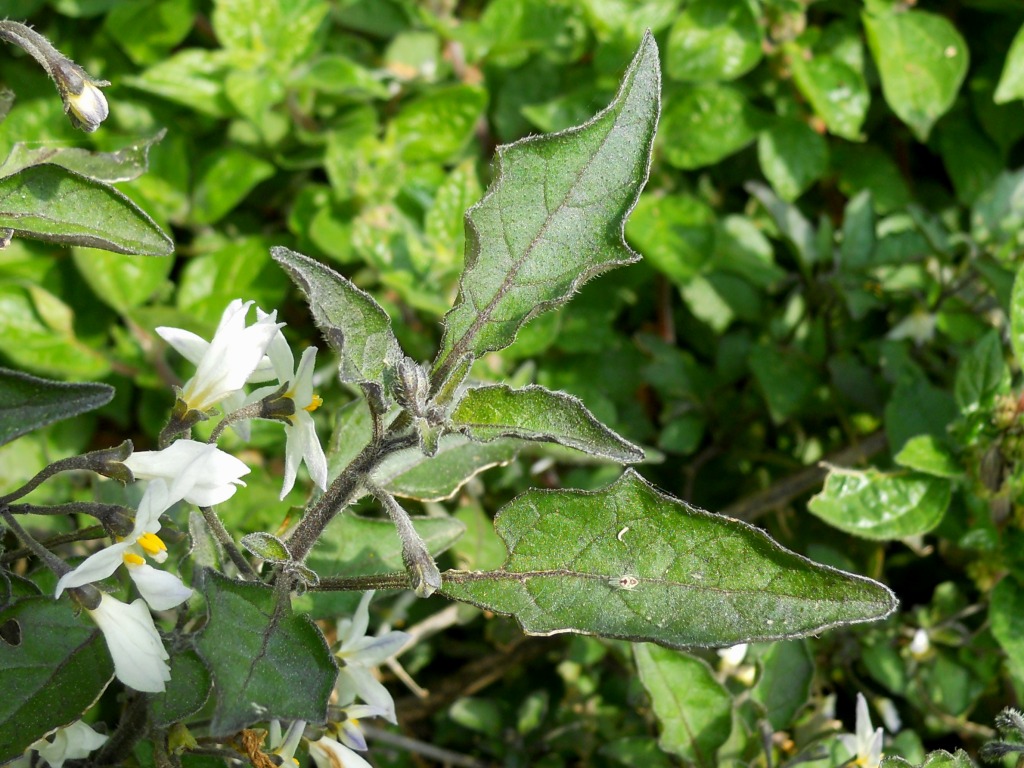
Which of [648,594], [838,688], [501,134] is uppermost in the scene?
[648,594]

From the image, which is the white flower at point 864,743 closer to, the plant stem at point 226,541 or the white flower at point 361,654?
the white flower at point 361,654

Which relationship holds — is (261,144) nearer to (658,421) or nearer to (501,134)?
(501,134)

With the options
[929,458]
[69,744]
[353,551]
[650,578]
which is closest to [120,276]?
[353,551]

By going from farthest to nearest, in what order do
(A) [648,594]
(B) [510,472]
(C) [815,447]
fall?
(C) [815,447]
(B) [510,472]
(A) [648,594]

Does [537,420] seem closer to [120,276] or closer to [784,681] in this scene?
[784,681]

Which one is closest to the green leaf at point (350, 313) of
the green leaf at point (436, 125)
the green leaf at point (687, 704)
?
the green leaf at point (687, 704)

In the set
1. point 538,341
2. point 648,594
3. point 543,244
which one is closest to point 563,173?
point 543,244
